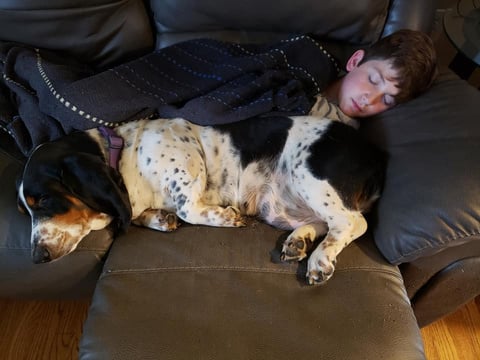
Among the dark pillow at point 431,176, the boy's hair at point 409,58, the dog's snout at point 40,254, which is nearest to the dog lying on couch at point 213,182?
the dog's snout at point 40,254

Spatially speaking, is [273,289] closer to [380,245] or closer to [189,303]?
[189,303]

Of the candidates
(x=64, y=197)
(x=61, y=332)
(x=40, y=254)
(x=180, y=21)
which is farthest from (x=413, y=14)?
(x=61, y=332)

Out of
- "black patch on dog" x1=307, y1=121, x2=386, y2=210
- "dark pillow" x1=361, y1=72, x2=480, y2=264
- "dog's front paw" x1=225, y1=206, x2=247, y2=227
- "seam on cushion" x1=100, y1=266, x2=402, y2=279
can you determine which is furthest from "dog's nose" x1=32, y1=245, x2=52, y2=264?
"dark pillow" x1=361, y1=72, x2=480, y2=264

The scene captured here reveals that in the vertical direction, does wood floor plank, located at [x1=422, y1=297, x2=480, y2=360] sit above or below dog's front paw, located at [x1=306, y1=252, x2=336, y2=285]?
below

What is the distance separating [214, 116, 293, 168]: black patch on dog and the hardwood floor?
1.13 metres

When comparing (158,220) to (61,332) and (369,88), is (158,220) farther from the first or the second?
(369,88)

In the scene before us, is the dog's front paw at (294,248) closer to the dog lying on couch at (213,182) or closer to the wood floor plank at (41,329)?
the dog lying on couch at (213,182)

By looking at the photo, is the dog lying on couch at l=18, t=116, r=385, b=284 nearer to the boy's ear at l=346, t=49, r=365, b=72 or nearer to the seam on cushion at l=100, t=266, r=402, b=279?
the seam on cushion at l=100, t=266, r=402, b=279

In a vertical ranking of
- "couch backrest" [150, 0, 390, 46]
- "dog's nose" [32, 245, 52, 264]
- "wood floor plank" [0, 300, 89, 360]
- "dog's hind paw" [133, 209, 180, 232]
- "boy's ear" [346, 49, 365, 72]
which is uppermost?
"couch backrest" [150, 0, 390, 46]

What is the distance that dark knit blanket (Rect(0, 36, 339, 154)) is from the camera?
1733mm

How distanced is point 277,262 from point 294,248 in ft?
0.29

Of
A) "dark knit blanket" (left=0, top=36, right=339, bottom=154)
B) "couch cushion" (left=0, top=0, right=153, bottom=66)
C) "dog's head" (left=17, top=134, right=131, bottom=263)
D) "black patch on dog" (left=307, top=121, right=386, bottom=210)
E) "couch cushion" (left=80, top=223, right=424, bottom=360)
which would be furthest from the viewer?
"couch cushion" (left=0, top=0, right=153, bottom=66)

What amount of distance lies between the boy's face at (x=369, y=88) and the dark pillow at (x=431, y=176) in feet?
0.32

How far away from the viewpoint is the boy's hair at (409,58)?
1743 millimetres
